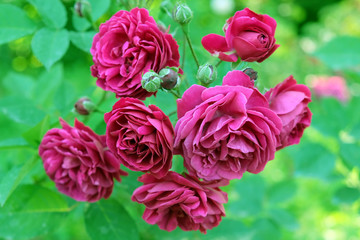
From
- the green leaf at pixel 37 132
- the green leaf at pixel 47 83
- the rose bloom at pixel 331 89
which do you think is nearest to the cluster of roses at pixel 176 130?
the green leaf at pixel 37 132

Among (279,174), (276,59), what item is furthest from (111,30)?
(276,59)

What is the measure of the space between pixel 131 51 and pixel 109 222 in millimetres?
567

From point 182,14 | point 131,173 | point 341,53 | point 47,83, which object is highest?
point 182,14

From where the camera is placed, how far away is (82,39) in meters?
1.31

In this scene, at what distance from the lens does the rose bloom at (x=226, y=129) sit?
2.65ft

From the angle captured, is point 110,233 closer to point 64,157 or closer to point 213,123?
point 64,157

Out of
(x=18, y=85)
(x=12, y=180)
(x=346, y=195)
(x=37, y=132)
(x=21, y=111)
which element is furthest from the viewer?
(x=18, y=85)

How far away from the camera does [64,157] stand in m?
1.06

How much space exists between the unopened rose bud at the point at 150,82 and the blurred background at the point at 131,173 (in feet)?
0.46

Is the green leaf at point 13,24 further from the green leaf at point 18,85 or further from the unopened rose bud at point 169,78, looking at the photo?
the green leaf at point 18,85

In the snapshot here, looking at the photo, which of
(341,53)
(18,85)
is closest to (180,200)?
(341,53)

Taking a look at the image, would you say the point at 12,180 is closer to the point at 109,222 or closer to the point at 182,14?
the point at 109,222

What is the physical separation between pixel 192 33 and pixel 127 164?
1.69m

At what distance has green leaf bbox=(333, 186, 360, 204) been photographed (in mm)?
Result: 1621
